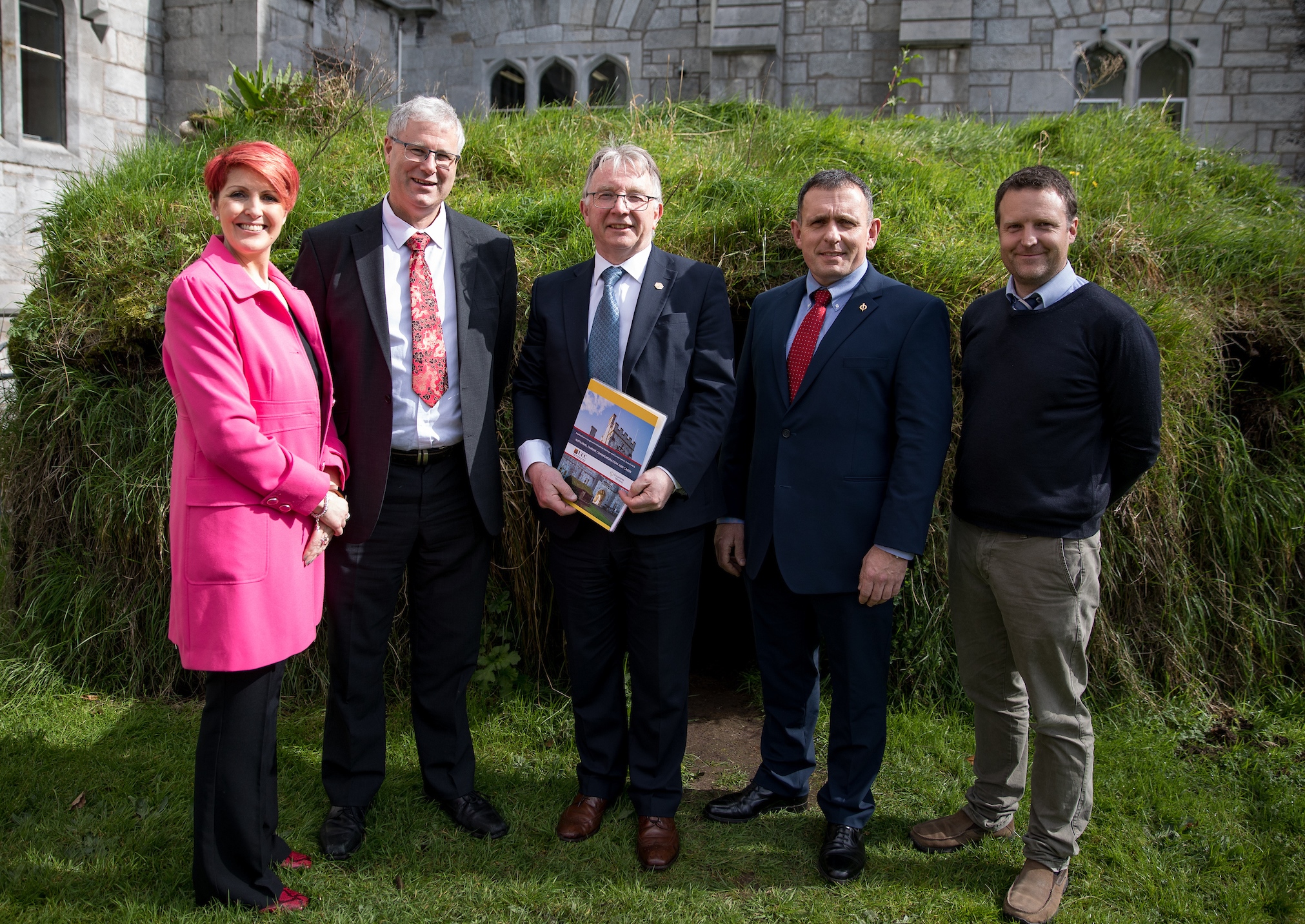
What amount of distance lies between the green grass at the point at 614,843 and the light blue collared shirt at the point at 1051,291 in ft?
6.24

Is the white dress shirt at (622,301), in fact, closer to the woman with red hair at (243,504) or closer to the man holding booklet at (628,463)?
the man holding booklet at (628,463)

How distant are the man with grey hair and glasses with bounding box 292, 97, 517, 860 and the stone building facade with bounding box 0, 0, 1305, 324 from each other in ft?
26.7

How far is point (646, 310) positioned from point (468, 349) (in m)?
0.64

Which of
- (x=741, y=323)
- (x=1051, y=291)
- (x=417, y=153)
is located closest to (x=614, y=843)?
(x=1051, y=291)

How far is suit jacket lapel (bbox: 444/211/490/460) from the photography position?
3.03 m

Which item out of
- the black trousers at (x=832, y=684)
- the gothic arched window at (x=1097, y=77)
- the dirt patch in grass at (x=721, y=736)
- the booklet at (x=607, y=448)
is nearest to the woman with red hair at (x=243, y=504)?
the booklet at (x=607, y=448)

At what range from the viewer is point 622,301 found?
119 inches

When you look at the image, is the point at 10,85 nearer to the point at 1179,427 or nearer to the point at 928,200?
the point at 928,200

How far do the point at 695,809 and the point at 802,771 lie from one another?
45 centimetres

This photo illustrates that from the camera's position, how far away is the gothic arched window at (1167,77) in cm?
1152

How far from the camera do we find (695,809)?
3.40 metres

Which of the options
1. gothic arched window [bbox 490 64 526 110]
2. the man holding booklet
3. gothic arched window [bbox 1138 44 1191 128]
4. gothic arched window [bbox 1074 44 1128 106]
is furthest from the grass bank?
gothic arched window [bbox 490 64 526 110]

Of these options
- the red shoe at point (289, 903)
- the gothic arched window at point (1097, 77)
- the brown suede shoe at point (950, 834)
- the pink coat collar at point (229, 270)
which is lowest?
the red shoe at point (289, 903)

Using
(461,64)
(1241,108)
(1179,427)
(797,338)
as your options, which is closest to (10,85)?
(461,64)
